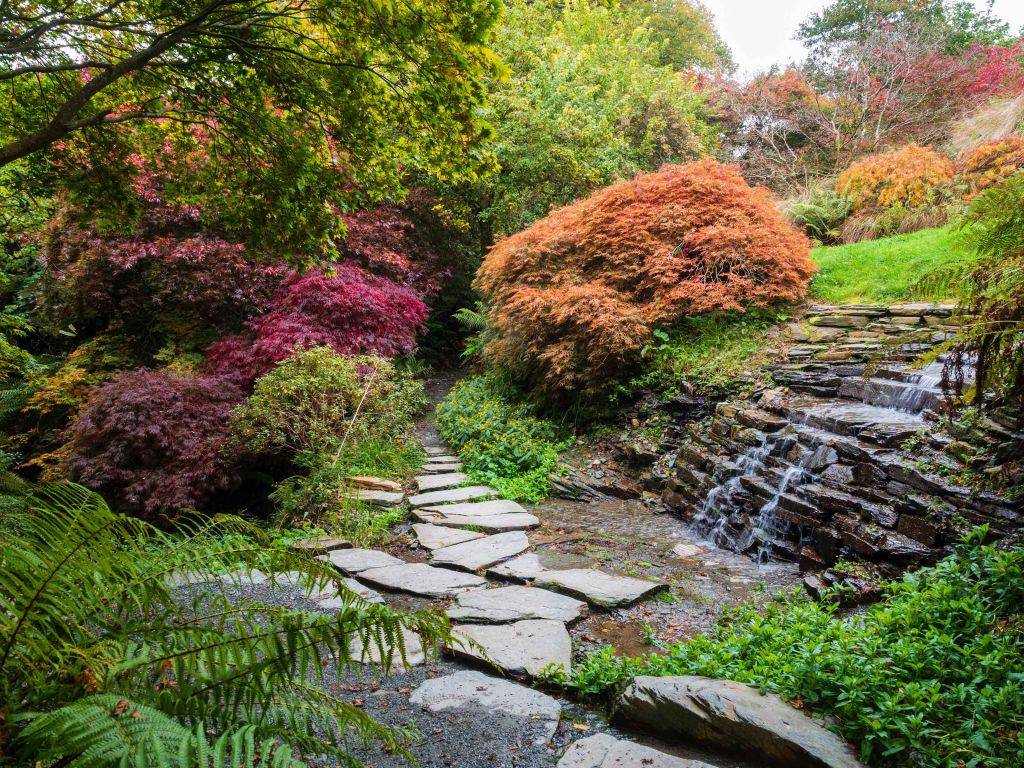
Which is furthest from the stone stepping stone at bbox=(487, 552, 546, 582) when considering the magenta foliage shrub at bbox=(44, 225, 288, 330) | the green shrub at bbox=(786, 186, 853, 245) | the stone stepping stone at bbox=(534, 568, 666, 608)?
the green shrub at bbox=(786, 186, 853, 245)

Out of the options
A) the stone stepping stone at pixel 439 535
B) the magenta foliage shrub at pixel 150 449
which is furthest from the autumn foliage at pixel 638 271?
the magenta foliage shrub at pixel 150 449

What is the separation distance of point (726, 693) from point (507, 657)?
103 cm

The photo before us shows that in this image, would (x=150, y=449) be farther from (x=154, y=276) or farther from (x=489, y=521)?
(x=489, y=521)

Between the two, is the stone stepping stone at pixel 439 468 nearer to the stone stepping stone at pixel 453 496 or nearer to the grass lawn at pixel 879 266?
the stone stepping stone at pixel 453 496

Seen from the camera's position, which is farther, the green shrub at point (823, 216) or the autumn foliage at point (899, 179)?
the green shrub at point (823, 216)

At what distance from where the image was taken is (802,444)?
445 cm

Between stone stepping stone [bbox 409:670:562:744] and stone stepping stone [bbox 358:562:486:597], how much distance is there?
1.02m

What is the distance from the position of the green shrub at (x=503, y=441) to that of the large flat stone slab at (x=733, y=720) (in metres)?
3.48

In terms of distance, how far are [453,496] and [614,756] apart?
3869 millimetres

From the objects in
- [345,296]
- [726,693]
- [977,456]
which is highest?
[345,296]

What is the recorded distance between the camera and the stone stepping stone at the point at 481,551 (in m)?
4.05

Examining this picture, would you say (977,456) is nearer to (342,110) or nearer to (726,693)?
(726,693)

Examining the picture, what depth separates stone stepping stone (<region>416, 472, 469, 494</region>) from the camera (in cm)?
610

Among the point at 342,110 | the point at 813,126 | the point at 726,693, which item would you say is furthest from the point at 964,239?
the point at 813,126
